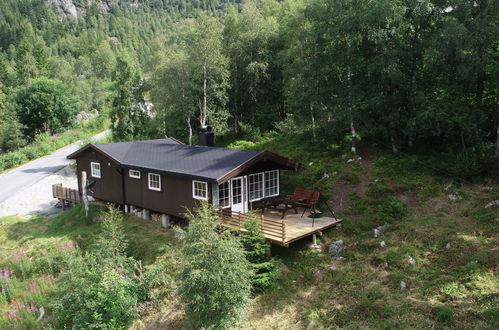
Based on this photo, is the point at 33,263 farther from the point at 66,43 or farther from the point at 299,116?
the point at 66,43

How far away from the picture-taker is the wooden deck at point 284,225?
11.8m

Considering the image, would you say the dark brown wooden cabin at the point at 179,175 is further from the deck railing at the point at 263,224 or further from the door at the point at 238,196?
the deck railing at the point at 263,224

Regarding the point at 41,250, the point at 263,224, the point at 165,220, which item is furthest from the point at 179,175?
the point at 41,250

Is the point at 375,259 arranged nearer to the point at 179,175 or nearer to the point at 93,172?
the point at 179,175

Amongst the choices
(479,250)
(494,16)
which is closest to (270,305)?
(479,250)

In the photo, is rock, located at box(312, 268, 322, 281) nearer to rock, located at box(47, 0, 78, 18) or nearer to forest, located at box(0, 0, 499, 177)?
forest, located at box(0, 0, 499, 177)

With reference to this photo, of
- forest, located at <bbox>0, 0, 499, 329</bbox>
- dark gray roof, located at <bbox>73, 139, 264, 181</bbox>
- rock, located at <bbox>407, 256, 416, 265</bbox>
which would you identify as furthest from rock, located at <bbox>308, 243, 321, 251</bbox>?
dark gray roof, located at <bbox>73, 139, 264, 181</bbox>

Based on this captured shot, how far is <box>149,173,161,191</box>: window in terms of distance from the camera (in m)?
15.8

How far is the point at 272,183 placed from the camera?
15.9 meters

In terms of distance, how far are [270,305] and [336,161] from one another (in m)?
9.86

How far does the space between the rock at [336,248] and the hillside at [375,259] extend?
18 cm

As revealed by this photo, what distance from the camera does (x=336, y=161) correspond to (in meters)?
18.7

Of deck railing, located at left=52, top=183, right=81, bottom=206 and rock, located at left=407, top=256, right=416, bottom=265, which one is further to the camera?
deck railing, located at left=52, top=183, right=81, bottom=206

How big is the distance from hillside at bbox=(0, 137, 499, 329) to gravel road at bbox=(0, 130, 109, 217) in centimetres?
499
